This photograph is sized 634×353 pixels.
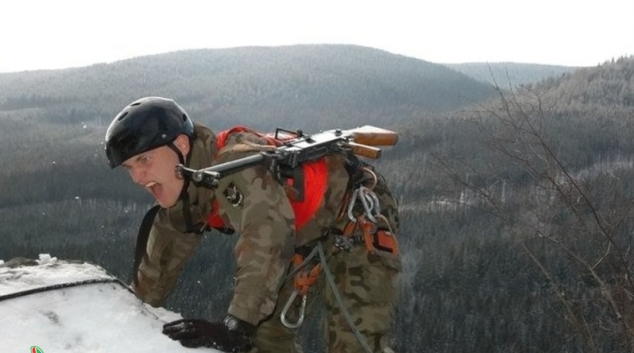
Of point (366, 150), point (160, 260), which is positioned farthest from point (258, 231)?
point (160, 260)

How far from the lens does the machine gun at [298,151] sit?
468cm

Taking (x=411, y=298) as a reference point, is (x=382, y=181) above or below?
above

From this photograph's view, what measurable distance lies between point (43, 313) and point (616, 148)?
6706 inches

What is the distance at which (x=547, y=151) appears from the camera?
432 inches

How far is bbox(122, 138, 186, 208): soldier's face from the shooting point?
5027 millimetres

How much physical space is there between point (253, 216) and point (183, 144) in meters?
0.92

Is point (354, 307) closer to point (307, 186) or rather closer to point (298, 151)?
point (307, 186)

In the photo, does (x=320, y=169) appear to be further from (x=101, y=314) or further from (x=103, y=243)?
(x=103, y=243)

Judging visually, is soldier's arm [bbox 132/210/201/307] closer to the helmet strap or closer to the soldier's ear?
the helmet strap

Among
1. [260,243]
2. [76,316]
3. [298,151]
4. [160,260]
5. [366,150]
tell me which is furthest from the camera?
[160,260]

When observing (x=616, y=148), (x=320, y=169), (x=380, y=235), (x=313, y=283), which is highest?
(x=320, y=169)

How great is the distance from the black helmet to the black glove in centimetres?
132

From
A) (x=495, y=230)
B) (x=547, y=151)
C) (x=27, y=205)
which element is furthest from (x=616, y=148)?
(x=547, y=151)

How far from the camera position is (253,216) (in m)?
4.67
